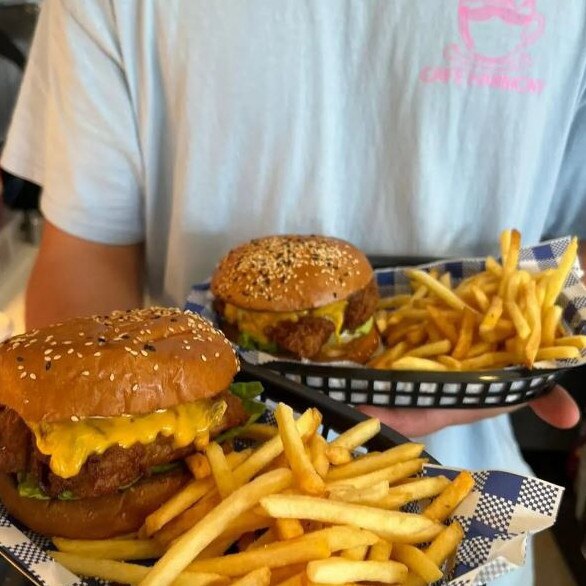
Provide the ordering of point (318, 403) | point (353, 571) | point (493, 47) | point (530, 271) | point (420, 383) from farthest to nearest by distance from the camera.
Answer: point (530, 271) < point (493, 47) < point (420, 383) < point (318, 403) < point (353, 571)

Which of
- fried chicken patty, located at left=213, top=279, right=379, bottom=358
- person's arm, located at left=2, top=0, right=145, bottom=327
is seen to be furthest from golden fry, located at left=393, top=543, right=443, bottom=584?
person's arm, located at left=2, top=0, right=145, bottom=327

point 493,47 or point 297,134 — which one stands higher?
point 493,47

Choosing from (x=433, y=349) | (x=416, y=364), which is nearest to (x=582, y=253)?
(x=433, y=349)

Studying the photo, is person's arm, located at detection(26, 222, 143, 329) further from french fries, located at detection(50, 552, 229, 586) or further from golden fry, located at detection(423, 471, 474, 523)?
golden fry, located at detection(423, 471, 474, 523)

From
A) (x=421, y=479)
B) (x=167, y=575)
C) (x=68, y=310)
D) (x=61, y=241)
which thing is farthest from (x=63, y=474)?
Answer: (x=61, y=241)

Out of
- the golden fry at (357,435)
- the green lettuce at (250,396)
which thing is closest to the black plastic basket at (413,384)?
the green lettuce at (250,396)

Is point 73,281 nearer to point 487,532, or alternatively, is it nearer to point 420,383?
point 420,383
